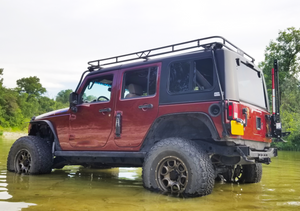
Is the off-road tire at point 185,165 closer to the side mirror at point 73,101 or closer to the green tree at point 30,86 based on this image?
the side mirror at point 73,101

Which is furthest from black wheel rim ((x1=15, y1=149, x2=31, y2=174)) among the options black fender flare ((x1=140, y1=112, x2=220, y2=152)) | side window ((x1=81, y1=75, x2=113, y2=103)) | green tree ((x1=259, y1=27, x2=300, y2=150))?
green tree ((x1=259, y1=27, x2=300, y2=150))

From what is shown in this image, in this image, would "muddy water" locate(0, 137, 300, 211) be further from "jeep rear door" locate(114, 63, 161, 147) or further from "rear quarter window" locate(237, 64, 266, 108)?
"rear quarter window" locate(237, 64, 266, 108)

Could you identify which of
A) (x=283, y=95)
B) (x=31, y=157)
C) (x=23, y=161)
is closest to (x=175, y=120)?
(x=31, y=157)

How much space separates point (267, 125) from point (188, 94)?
155 centimetres

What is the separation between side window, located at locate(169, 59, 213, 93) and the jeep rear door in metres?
0.26

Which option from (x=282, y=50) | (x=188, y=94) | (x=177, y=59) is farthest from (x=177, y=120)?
(x=282, y=50)

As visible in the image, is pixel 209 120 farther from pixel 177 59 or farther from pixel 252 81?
pixel 252 81

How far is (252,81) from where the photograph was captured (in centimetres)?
471

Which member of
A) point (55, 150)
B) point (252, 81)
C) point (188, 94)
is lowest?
point (55, 150)

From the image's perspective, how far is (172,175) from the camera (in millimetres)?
3846

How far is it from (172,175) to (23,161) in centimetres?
328

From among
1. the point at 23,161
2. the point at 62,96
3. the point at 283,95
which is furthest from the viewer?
the point at 62,96

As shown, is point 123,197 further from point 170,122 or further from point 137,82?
point 137,82

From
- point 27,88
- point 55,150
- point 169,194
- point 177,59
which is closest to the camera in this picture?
point 169,194
